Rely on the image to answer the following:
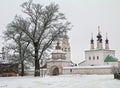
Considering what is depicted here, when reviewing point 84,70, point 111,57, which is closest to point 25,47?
point 84,70

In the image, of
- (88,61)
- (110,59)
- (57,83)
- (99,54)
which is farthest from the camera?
Answer: (88,61)

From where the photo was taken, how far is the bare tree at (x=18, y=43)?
4061 cm

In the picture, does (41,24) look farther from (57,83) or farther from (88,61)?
(88,61)

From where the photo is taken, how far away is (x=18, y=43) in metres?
43.2

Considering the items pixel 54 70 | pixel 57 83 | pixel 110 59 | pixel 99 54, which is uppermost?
pixel 99 54

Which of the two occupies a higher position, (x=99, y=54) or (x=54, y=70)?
(x=99, y=54)

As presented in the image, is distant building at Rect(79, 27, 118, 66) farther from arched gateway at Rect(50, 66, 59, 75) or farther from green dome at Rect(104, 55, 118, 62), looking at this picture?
arched gateway at Rect(50, 66, 59, 75)

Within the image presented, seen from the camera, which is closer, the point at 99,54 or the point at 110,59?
the point at 110,59

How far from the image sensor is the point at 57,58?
69.5 meters

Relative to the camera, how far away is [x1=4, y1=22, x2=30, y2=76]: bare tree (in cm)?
4061

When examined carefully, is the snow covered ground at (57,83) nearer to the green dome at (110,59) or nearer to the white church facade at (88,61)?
the white church facade at (88,61)

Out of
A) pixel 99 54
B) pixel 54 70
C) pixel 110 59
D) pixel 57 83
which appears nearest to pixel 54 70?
pixel 54 70

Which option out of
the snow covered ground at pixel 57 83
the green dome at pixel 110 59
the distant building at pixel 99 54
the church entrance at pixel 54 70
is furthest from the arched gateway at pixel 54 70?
the snow covered ground at pixel 57 83

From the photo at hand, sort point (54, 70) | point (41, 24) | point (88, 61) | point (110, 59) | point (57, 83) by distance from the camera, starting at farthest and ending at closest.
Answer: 1. point (88, 61)
2. point (110, 59)
3. point (54, 70)
4. point (41, 24)
5. point (57, 83)
